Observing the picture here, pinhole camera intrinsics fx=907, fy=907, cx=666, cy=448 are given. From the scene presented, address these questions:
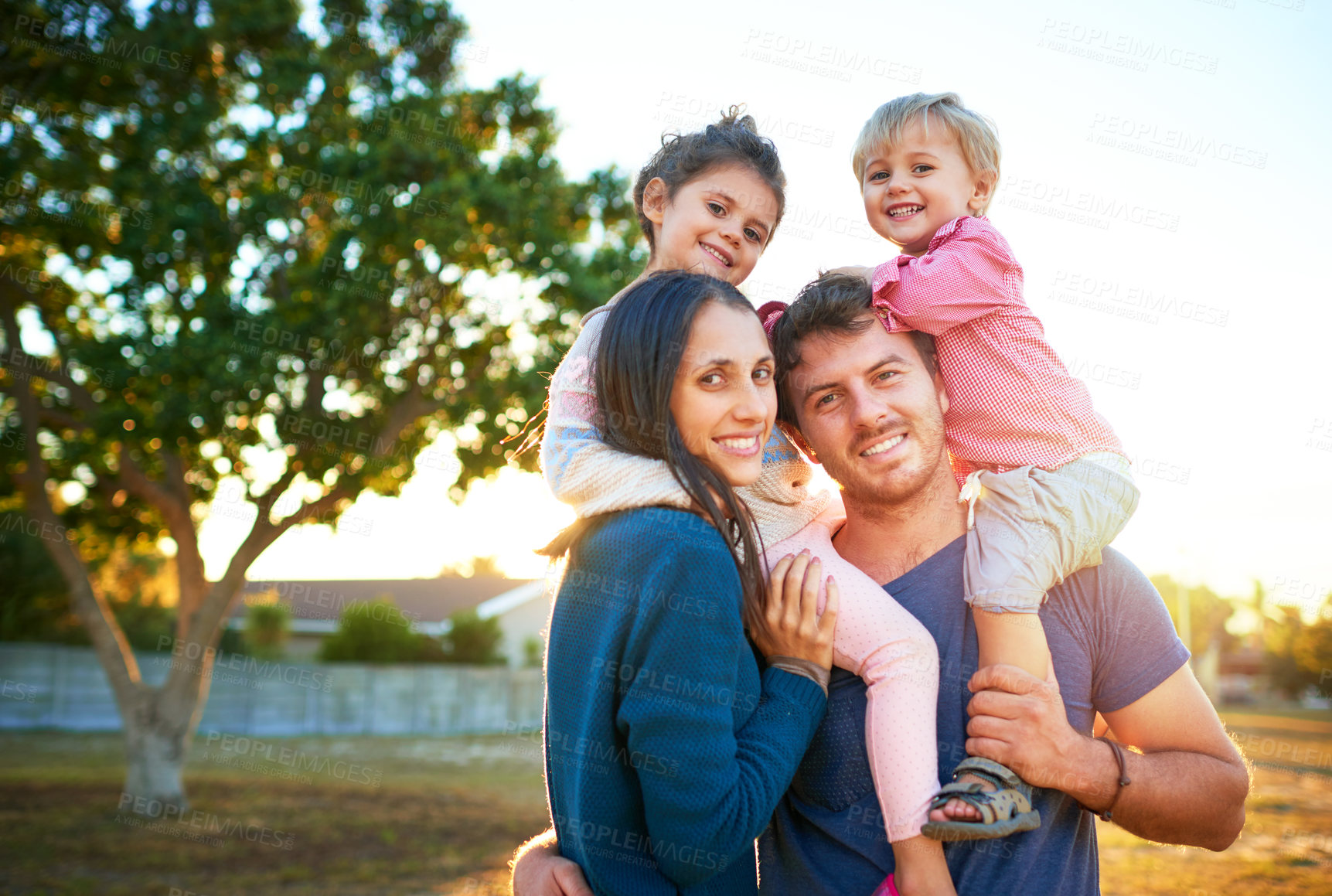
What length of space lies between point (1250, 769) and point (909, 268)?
5.26 feet

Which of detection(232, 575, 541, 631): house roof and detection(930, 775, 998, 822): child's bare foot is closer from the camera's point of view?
detection(930, 775, 998, 822): child's bare foot

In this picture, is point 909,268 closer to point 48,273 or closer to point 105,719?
point 48,273

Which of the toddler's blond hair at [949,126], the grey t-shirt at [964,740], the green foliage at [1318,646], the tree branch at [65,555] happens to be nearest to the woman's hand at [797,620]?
the grey t-shirt at [964,740]

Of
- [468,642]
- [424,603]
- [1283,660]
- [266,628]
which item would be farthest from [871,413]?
[1283,660]

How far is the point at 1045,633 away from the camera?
2311mm

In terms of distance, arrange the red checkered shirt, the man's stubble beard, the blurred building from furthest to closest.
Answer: the blurred building → the red checkered shirt → the man's stubble beard

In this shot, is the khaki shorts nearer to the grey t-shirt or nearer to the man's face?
the grey t-shirt

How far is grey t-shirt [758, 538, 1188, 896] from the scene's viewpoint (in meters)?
2.19

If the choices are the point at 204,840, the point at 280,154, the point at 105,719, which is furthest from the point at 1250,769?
the point at 105,719

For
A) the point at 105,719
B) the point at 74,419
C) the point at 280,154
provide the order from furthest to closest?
the point at 105,719 < the point at 74,419 < the point at 280,154

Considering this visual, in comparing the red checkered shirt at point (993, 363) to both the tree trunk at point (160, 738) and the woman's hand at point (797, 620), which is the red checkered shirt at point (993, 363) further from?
the tree trunk at point (160, 738)

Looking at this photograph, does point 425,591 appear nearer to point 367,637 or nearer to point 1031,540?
point 367,637

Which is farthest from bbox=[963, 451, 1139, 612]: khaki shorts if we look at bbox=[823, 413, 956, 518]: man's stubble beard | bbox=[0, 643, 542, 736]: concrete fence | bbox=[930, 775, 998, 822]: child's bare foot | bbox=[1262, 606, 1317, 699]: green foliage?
bbox=[1262, 606, 1317, 699]: green foliage

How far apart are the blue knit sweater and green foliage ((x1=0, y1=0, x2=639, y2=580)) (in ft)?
24.3
